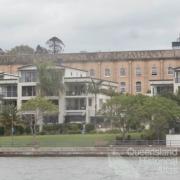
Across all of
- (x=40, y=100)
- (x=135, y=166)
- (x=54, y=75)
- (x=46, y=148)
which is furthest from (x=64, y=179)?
(x=54, y=75)

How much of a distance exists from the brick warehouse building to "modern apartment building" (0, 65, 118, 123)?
19.4 metres

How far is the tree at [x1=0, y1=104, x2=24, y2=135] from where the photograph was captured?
104 m

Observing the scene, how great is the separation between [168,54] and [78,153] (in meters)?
58.3

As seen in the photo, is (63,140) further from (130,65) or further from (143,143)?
(130,65)

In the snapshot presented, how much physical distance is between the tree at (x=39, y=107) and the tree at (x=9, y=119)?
7.72 feet

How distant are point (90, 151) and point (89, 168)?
1681cm

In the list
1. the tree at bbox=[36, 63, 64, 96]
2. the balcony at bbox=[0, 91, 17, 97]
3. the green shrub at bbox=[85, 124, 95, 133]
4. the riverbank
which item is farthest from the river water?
the balcony at bbox=[0, 91, 17, 97]

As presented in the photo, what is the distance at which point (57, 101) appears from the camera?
115m

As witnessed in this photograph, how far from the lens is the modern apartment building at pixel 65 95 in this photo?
113 metres

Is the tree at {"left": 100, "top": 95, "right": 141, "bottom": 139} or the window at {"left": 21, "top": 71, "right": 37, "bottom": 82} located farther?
the window at {"left": 21, "top": 71, "right": 37, "bottom": 82}

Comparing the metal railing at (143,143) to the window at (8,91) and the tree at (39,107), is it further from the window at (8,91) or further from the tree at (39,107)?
the window at (8,91)

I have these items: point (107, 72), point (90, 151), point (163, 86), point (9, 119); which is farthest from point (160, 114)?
point (107, 72)

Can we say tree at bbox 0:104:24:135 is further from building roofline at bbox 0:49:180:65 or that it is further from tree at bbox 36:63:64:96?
building roofline at bbox 0:49:180:65

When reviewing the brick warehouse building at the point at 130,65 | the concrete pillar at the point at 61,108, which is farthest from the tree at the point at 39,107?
the brick warehouse building at the point at 130,65
